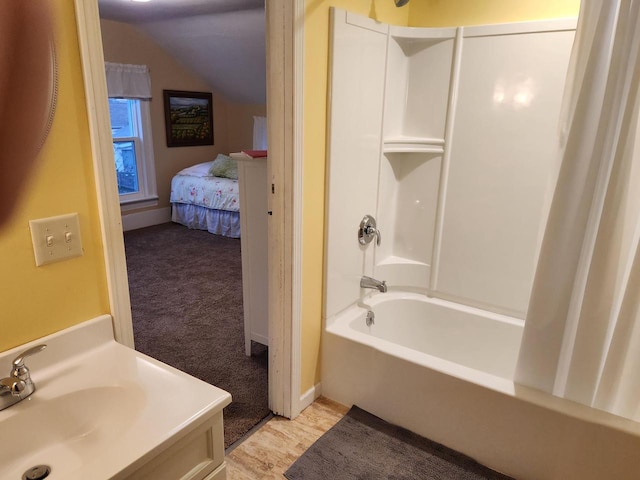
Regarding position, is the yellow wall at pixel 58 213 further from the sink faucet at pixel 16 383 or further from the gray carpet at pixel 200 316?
the gray carpet at pixel 200 316

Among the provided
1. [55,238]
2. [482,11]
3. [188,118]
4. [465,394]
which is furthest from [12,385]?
[188,118]

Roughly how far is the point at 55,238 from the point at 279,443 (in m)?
1.32

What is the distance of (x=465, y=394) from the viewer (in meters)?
1.77

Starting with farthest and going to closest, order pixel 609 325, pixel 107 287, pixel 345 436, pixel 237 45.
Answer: pixel 237 45 → pixel 345 436 → pixel 609 325 → pixel 107 287

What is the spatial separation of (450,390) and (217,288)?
2.20m

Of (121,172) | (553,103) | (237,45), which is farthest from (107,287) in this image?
(121,172)

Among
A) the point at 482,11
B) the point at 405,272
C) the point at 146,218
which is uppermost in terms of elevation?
the point at 482,11

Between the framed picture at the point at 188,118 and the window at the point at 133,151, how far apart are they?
0.29 m

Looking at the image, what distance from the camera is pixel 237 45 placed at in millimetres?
4566

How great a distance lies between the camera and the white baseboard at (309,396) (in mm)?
2119

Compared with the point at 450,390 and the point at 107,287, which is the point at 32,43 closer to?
the point at 107,287

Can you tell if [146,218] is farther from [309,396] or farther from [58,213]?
[58,213]

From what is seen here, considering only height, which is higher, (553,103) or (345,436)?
(553,103)

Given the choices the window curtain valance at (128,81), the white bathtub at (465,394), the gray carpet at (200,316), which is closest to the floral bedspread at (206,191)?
the gray carpet at (200,316)
